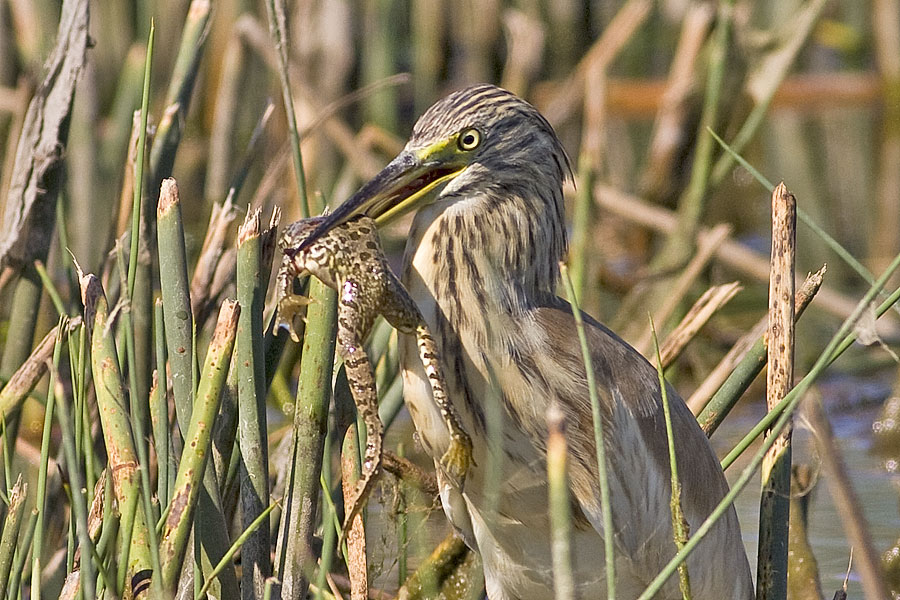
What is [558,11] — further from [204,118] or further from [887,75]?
[204,118]

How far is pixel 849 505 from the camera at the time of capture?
153 centimetres

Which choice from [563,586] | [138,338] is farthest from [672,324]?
[563,586]

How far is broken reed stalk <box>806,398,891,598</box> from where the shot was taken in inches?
60.1

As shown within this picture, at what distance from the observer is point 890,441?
A: 3.75 m

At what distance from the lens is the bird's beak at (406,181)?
6.47ft

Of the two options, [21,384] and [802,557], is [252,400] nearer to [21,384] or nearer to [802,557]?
[21,384]

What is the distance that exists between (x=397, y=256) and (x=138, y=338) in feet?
9.54

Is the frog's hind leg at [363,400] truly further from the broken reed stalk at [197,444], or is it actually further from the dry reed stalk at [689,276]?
the dry reed stalk at [689,276]

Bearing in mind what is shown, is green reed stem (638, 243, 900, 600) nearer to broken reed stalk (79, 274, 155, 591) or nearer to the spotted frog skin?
the spotted frog skin

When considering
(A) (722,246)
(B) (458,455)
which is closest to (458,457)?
(B) (458,455)

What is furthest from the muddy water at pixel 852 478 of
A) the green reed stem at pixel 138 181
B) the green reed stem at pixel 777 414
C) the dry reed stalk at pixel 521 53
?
the dry reed stalk at pixel 521 53

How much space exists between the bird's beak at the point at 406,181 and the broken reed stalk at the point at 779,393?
0.49 metres

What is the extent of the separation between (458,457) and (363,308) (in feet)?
0.82

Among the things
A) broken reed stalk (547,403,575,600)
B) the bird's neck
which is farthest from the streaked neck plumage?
broken reed stalk (547,403,575,600)
